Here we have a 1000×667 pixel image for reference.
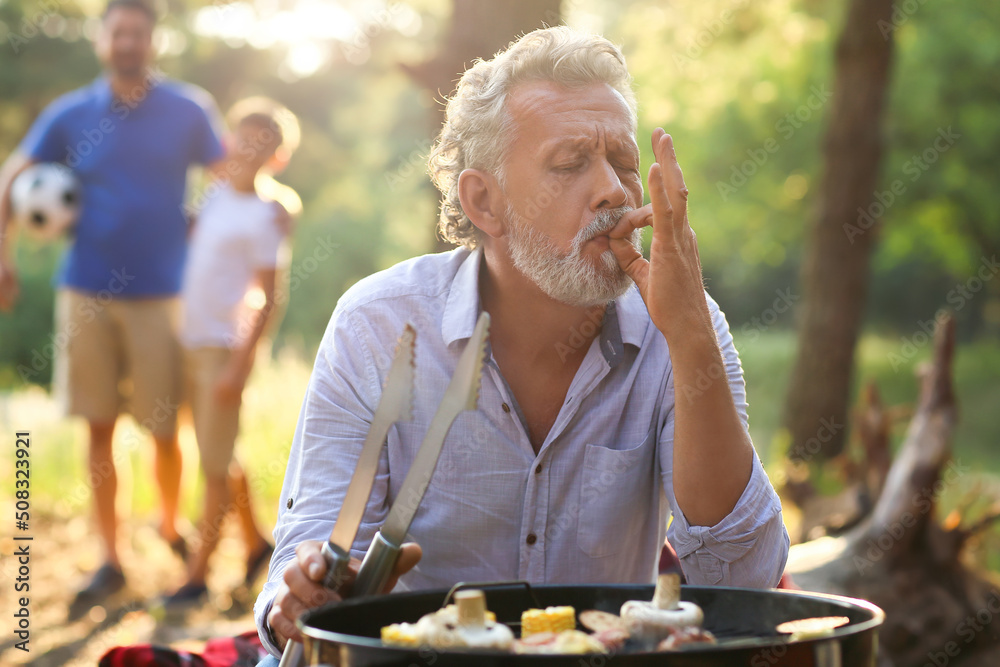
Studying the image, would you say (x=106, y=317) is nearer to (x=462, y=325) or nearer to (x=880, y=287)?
(x=462, y=325)

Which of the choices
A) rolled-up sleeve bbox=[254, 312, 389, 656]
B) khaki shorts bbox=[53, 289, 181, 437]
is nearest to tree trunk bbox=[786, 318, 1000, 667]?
rolled-up sleeve bbox=[254, 312, 389, 656]

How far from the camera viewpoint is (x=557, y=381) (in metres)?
2.11

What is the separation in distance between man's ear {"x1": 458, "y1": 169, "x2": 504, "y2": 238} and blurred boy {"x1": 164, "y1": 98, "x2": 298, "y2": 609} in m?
2.33

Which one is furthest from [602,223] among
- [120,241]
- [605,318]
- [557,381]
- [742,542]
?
[120,241]

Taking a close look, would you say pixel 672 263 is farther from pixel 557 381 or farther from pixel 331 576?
pixel 331 576

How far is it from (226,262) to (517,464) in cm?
283

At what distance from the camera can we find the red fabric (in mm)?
1989

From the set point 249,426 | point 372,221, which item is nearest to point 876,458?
point 249,426

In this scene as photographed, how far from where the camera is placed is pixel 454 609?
123 cm

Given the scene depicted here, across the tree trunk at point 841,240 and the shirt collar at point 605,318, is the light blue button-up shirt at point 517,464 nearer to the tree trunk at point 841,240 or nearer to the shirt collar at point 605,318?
the shirt collar at point 605,318

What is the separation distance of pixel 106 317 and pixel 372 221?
96.6ft

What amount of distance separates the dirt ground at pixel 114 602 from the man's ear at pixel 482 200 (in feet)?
4.88

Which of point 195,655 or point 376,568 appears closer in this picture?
point 376,568

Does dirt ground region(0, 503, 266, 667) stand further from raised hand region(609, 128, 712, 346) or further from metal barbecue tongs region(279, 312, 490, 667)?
raised hand region(609, 128, 712, 346)
